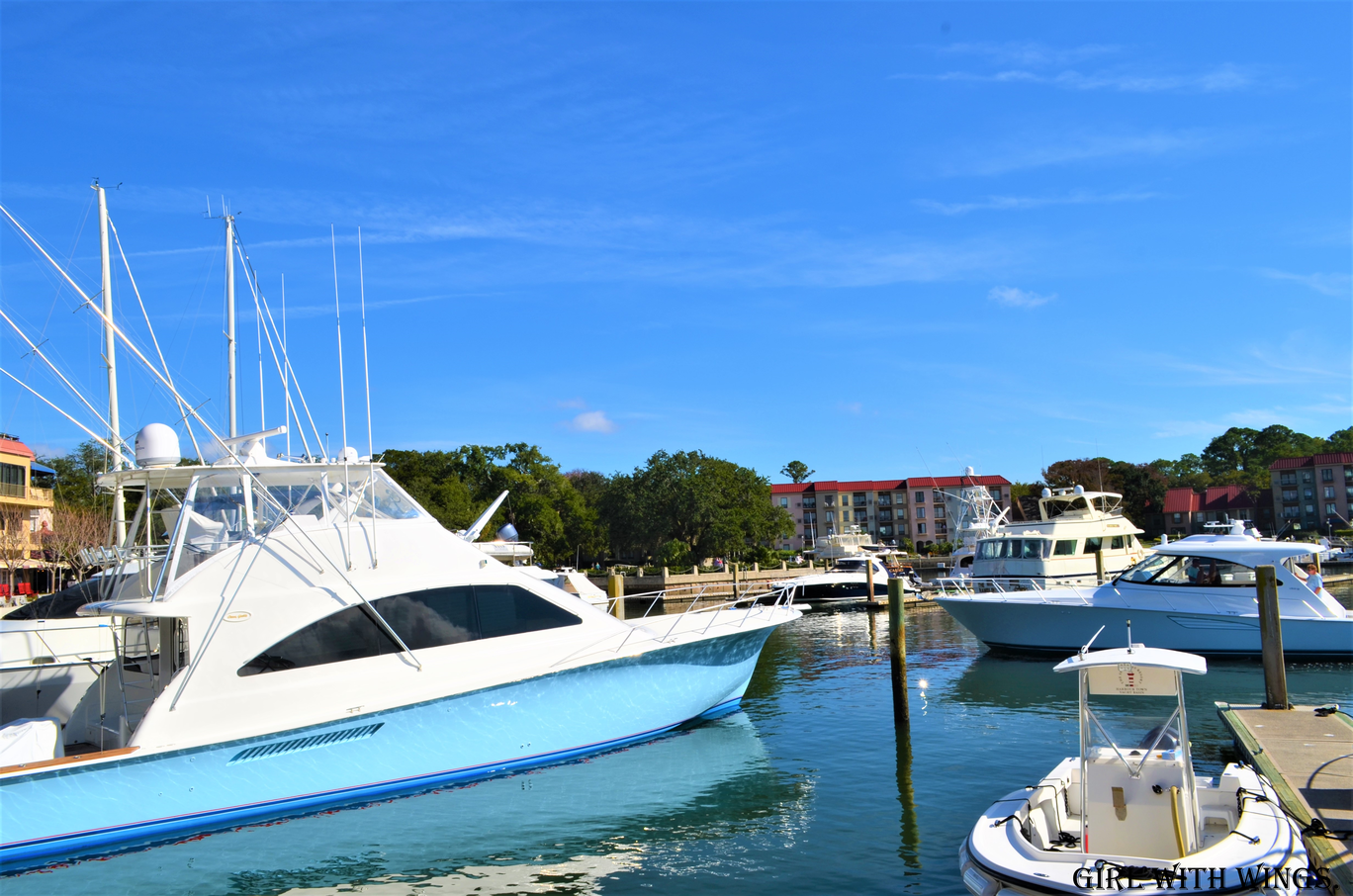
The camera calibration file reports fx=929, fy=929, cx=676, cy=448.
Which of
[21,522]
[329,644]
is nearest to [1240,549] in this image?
[329,644]

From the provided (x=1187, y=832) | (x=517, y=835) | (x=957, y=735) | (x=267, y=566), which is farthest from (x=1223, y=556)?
(x=267, y=566)

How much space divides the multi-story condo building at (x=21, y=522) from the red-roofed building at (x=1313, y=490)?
313 feet

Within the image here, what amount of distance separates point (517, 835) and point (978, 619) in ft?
53.5

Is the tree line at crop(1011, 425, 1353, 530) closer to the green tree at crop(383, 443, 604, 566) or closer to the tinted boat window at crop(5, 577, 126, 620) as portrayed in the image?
the green tree at crop(383, 443, 604, 566)

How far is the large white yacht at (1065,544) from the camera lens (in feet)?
110

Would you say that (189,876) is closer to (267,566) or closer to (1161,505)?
(267,566)

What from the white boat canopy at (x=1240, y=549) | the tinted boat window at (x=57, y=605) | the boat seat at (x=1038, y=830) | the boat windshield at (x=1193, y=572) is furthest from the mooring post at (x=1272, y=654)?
the tinted boat window at (x=57, y=605)

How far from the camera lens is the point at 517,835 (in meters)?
10.4

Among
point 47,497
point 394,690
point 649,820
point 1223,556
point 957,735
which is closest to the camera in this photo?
point 649,820

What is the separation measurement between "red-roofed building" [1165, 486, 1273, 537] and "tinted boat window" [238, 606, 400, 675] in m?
94.2

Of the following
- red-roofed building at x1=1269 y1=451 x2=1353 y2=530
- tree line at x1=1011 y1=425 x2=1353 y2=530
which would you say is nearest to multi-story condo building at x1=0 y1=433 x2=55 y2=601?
tree line at x1=1011 y1=425 x2=1353 y2=530

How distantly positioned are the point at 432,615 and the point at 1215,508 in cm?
10120

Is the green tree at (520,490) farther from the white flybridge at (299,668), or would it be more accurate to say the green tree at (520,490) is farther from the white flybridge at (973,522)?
the white flybridge at (299,668)

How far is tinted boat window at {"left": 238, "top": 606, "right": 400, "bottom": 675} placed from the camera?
11.2 meters
